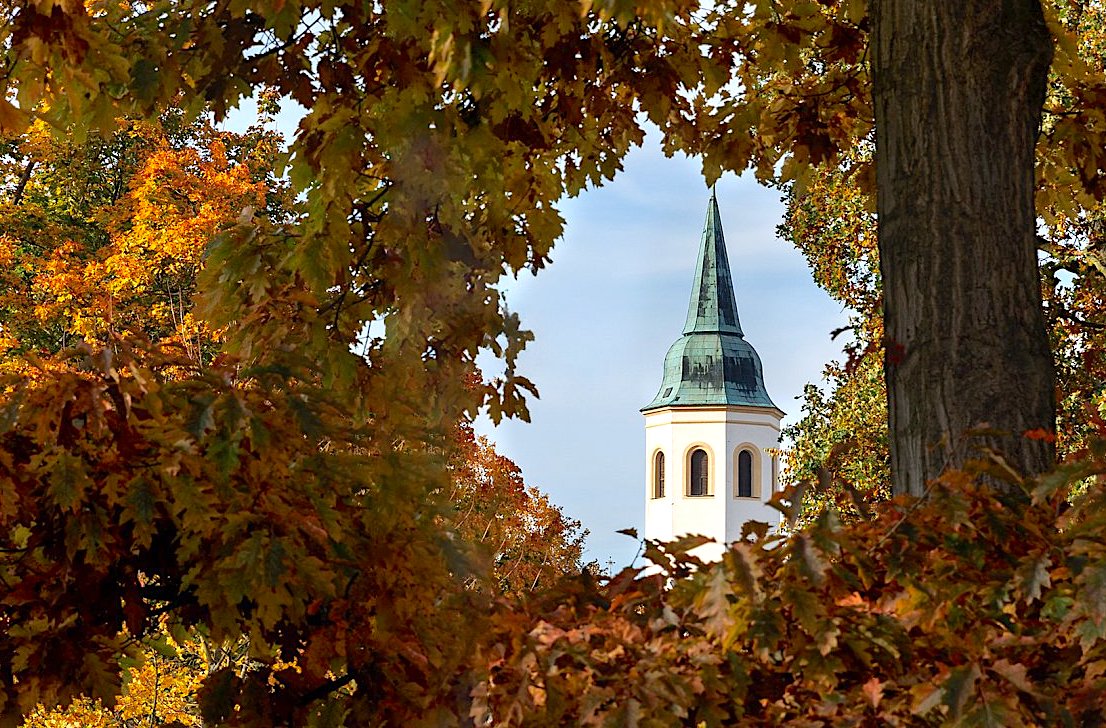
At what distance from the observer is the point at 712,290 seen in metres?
59.2

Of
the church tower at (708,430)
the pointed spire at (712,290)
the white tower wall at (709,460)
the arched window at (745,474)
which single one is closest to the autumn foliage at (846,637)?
the pointed spire at (712,290)

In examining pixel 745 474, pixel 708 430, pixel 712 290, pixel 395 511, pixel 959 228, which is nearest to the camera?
pixel 395 511

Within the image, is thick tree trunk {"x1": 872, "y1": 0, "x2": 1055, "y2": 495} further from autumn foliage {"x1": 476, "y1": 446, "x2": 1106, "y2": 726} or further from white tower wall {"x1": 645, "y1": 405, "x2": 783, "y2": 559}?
white tower wall {"x1": 645, "y1": 405, "x2": 783, "y2": 559}

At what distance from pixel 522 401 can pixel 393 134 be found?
4.69ft

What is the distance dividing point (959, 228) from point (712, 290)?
54.9m

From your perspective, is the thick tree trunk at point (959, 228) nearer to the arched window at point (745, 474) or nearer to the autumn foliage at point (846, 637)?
the autumn foliage at point (846, 637)

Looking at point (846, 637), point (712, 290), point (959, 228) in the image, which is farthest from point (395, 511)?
point (712, 290)

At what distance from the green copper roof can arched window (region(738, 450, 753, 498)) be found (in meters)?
2.38

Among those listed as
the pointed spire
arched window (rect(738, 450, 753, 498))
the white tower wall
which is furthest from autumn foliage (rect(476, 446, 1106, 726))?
arched window (rect(738, 450, 753, 498))

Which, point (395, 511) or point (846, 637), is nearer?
point (846, 637)

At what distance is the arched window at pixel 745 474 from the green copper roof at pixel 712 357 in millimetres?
2385

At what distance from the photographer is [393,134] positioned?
4711mm

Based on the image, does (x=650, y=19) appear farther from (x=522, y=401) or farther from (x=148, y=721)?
(x=148, y=721)

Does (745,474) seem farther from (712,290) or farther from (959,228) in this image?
(959,228)
